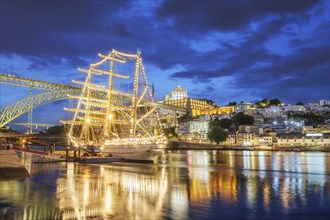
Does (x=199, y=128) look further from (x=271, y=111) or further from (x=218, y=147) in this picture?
(x=271, y=111)

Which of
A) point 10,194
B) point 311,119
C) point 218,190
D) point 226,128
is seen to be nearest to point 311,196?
point 218,190

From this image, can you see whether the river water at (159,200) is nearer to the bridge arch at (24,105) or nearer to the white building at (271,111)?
the bridge arch at (24,105)

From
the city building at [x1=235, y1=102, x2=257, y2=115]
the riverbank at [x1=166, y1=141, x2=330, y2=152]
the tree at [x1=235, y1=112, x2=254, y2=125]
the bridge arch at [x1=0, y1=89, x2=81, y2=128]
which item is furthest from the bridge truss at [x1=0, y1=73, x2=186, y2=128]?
the city building at [x1=235, y1=102, x2=257, y2=115]

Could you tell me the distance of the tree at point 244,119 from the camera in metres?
170

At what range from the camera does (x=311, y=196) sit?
19.2 m

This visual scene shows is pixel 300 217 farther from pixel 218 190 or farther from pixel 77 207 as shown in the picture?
pixel 77 207

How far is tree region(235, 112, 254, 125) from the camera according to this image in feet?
556

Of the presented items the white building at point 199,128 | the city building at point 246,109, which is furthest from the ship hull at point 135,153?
the city building at point 246,109

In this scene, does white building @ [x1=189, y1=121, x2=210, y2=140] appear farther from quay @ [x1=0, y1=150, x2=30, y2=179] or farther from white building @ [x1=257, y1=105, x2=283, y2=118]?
quay @ [x1=0, y1=150, x2=30, y2=179]

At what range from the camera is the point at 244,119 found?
171125mm

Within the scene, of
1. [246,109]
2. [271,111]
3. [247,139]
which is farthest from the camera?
[271,111]

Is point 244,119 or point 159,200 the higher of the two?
point 244,119

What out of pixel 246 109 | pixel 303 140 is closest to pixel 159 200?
pixel 303 140

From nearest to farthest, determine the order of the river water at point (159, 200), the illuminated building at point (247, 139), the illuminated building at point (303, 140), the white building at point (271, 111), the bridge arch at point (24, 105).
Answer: the river water at point (159, 200), the bridge arch at point (24, 105), the illuminated building at point (303, 140), the illuminated building at point (247, 139), the white building at point (271, 111)
